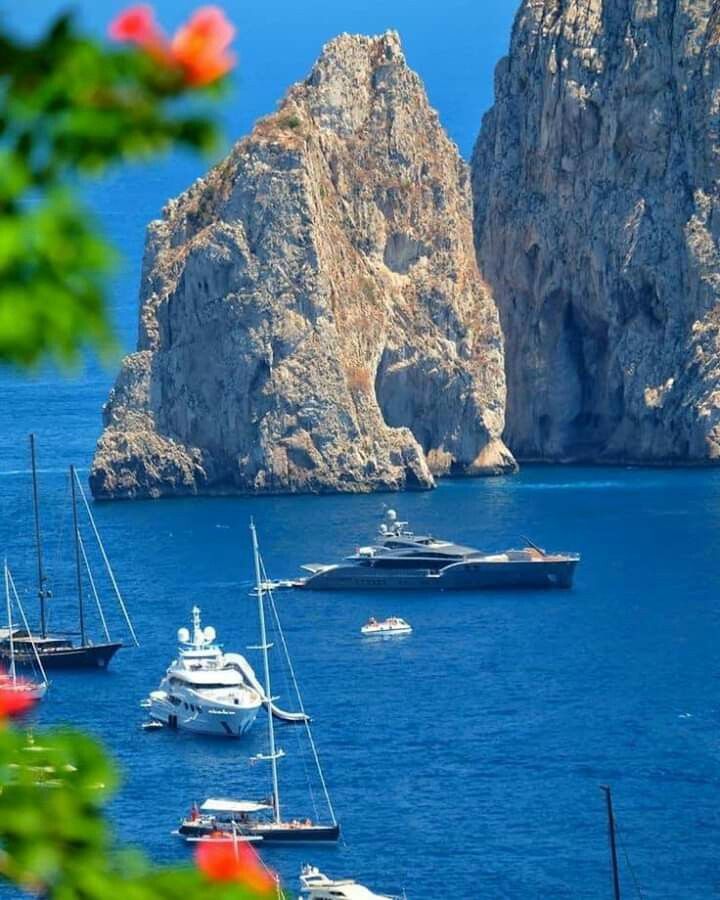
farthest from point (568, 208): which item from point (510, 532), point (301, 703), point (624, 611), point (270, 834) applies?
point (270, 834)

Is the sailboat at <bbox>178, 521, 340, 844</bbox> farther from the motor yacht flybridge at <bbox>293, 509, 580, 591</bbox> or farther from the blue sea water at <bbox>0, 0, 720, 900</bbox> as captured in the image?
the motor yacht flybridge at <bbox>293, 509, 580, 591</bbox>

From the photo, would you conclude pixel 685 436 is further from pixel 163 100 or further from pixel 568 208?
pixel 163 100

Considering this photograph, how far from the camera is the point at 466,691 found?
5991cm

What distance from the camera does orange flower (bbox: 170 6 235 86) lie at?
3150 millimetres

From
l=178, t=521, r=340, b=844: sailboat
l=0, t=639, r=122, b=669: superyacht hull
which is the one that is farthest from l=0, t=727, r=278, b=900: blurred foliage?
l=0, t=639, r=122, b=669: superyacht hull

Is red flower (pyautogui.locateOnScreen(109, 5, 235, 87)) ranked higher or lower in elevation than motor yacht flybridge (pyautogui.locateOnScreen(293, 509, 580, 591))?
higher

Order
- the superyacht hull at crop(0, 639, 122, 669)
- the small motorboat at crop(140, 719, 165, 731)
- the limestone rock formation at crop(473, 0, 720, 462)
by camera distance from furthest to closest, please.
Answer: the limestone rock formation at crop(473, 0, 720, 462) → the superyacht hull at crop(0, 639, 122, 669) → the small motorboat at crop(140, 719, 165, 731)

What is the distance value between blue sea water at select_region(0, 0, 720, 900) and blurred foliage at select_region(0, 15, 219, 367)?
17.9m

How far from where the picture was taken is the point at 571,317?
116 metres

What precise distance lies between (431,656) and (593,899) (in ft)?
87.1

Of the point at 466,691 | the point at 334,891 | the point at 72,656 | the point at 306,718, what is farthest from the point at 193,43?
the point at 72,656

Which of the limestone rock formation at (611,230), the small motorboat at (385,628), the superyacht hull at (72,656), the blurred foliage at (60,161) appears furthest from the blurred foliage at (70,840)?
the limestone rock formation at (611,230)

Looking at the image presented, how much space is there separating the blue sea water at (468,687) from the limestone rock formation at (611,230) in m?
6.65

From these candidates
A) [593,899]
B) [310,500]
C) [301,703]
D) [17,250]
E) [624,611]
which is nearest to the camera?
[17,250]
